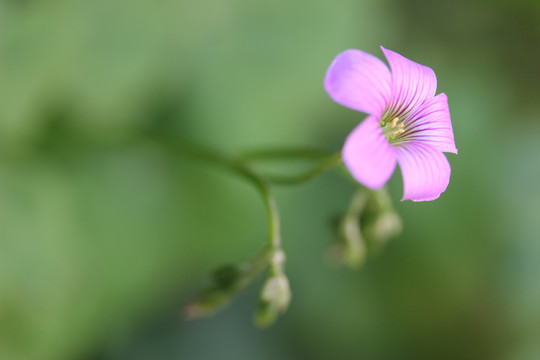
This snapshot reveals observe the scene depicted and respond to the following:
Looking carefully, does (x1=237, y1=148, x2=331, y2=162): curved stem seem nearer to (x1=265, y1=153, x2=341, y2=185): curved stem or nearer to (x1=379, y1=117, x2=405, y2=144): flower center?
(x1=265, y1=153, x2=341, y2=185): curved stem

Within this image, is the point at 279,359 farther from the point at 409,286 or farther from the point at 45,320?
the point at 45,320

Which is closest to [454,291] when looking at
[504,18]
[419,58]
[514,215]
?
[514,215]

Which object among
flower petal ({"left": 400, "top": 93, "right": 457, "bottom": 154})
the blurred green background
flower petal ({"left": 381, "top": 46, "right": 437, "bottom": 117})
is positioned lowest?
the blurred green background

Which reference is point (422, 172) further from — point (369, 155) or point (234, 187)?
point (234, 187)

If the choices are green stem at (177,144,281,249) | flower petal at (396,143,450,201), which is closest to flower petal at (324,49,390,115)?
flower petal at (396,143,450,201)

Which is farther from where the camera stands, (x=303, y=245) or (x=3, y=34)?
(x=303, y=245)
